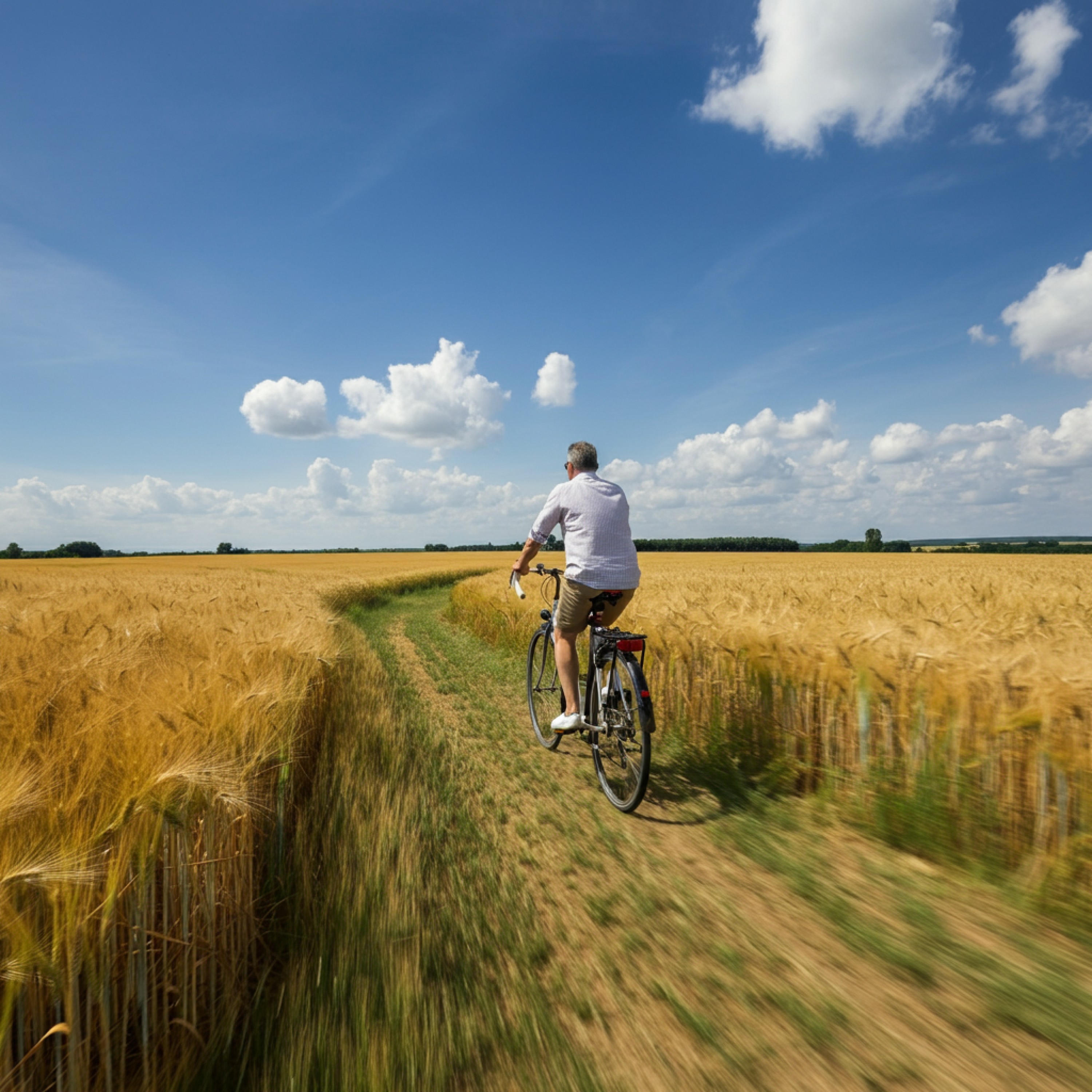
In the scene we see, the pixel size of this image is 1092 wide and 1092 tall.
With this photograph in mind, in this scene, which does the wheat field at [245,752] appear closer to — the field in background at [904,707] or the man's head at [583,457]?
the field in background at [904,707]

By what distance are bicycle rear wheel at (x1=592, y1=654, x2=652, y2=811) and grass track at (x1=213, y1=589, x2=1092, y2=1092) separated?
0.20 metres

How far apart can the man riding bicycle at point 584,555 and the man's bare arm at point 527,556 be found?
0.57 ft

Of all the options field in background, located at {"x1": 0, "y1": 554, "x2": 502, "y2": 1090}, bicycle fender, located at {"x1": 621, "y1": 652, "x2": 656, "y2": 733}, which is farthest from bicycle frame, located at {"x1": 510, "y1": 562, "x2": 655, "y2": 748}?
field in background, located at {"x1": 0, "y1": 554, "x2": 502, "y2": 1090}

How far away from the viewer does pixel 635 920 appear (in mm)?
2953

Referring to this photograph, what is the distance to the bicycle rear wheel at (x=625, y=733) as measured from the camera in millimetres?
4078

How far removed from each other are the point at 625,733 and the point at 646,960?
1.90 m

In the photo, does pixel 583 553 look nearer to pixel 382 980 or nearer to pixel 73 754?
pixel 382 980

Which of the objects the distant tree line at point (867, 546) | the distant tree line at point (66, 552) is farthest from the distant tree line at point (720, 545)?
the distant tree line at point (66, 552)

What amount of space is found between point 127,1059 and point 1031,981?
3502 millimetres

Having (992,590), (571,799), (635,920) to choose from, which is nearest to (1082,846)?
(635,920)

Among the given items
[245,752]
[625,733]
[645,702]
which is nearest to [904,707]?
[645,702]

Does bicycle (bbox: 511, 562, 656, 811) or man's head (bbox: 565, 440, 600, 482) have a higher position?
man's head (bbox: 565, 440, 600, 482)

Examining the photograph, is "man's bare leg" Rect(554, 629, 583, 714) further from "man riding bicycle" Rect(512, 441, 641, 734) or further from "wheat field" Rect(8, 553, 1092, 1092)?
"wheat field" Rect(8, 553, 1092, 1092)

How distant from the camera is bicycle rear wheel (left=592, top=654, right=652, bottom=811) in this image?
4078mm
